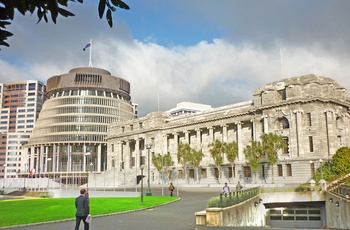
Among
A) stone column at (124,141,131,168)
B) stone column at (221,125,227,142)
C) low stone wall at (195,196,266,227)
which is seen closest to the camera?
low stone wall at (195,196,266,227)

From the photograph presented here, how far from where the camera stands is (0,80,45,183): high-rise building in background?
166 m

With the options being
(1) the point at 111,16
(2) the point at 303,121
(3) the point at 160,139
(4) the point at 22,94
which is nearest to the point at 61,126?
(3) the point at 160,139

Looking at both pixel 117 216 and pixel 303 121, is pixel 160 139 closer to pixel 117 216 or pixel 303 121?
pixel 303 121

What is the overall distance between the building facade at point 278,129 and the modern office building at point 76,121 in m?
41.3

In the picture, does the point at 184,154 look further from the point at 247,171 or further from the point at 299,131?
the point at 299,131

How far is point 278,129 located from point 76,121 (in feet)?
257

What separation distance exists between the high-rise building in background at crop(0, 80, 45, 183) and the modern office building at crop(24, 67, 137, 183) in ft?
132

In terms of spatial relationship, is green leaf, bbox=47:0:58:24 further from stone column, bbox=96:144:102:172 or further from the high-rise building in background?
the high-rise building in background

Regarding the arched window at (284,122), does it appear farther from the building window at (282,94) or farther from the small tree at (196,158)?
the small tree at (196,158)

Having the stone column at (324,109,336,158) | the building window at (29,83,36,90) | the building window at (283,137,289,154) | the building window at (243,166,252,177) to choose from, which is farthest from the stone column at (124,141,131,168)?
the building window at (29,83,36,90)

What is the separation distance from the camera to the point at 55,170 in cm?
12544

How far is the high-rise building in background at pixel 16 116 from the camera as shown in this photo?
166375 mm

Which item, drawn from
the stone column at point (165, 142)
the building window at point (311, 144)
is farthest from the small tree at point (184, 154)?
the building window at point (311, 144)

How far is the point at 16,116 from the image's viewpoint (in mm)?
176625
